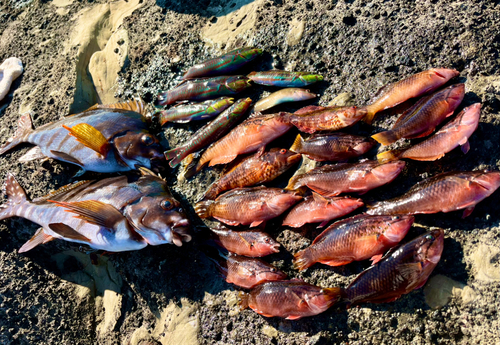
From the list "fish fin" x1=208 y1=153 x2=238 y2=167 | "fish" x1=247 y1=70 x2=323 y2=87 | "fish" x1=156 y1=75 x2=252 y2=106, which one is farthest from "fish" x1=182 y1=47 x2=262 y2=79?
"fish fin" x1=208 y1=153 x2=238 y2=167

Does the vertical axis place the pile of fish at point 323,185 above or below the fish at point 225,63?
below

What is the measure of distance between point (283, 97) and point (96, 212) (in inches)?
96.0

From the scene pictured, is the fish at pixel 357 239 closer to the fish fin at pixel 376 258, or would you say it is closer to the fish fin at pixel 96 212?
the fish fin at pixel 376 258

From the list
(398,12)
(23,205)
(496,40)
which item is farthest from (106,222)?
(496,40)

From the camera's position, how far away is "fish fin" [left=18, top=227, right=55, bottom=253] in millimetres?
4102

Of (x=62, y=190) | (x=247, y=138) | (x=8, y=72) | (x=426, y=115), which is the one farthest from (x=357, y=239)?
(x=8, y=72)

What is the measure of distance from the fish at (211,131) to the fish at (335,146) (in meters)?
0.93

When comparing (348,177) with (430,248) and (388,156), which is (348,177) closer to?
(388,156)

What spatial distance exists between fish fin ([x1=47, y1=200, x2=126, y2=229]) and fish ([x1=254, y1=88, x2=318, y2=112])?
79.8 inches

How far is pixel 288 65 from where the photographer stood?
13.6ft

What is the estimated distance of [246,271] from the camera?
337 cm

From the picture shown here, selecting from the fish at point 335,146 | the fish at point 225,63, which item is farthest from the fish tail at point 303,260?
the fish at point 225,63

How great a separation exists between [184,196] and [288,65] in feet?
6.98

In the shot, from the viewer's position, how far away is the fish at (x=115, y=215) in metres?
3.40
